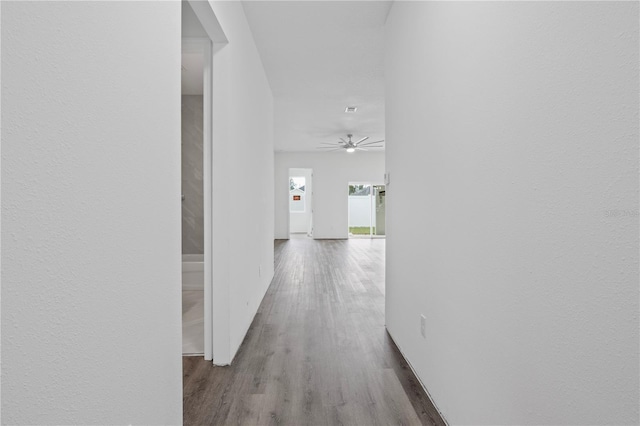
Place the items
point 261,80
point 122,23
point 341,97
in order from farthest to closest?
point 341,97 → point 261,80 → point 122,23

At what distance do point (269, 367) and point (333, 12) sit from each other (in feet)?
Result: 9.17

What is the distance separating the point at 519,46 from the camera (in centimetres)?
110

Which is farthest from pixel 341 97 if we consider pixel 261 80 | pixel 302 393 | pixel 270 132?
pixel 302 393

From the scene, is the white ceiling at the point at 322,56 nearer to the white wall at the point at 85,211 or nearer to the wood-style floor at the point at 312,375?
the white wall at the point at 85,211

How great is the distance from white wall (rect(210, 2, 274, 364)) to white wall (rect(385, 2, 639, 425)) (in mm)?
1283

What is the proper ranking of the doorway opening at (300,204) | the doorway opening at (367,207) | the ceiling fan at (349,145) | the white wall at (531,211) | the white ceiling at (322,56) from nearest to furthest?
the white wall at (531,211)
the white ceiling at (322,56)
the ceiling fan at (349,145)
the doorway opening at (367,207)
the doorway opening at (300,204)

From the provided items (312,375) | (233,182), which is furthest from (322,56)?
(312,375)

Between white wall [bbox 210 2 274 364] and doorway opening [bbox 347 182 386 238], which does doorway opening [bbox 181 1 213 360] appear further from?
doorway opening [bbox 347 182 386 238]

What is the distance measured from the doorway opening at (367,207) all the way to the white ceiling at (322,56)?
15.1 ft

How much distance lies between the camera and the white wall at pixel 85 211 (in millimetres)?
662

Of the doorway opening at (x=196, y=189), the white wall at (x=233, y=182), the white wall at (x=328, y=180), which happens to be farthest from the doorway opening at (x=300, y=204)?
the white wall at (x=233, y=182)

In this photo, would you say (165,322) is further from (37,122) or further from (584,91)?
(584,91)

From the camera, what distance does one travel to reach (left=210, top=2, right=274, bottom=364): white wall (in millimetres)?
2393

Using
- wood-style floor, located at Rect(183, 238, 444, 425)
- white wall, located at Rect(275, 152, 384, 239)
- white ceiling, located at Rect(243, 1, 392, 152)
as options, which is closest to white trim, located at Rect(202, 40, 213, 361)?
wood-style floor, located at Rect(183, 238, 444, 425)
